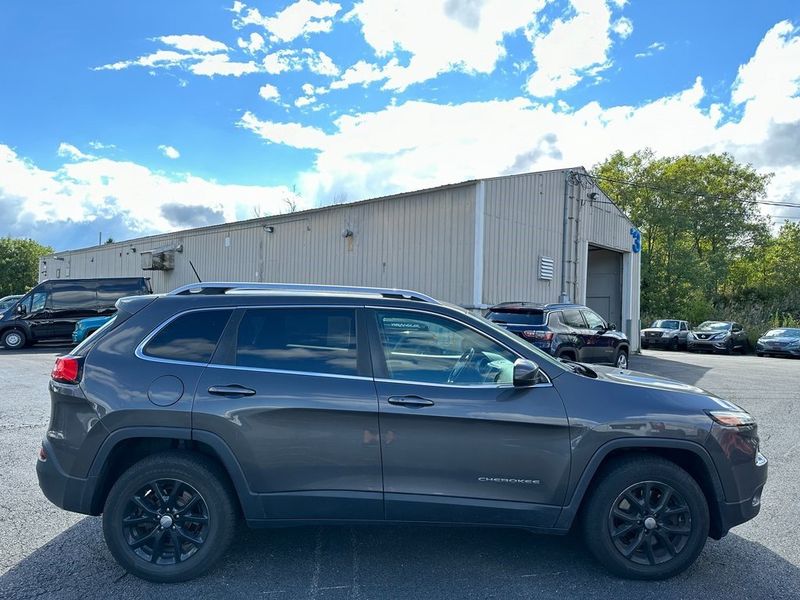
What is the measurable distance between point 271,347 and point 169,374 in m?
0.61

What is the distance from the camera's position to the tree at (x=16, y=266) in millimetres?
58406

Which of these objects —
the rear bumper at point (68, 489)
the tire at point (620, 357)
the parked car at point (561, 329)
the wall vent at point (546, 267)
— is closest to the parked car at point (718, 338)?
the wall vent at point (546, 267)

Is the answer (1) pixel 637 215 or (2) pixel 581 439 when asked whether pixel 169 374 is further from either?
(1) pixel 637 215

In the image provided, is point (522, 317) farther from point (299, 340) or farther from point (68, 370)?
point (68, 370)

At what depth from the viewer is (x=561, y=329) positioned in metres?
11.0

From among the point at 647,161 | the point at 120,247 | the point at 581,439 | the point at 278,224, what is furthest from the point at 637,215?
the point at 581,439

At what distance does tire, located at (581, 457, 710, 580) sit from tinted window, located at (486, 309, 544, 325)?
7537 mm

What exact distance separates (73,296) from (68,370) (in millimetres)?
16882

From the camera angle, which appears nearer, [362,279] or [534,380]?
[534,380]

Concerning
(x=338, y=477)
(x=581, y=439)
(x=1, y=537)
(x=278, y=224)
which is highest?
(x=278, y=224)

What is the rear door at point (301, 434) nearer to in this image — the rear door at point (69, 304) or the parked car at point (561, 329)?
the parked car at point (561, 329)

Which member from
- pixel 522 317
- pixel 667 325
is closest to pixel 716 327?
pixel 667 325

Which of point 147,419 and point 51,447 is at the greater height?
point 147,419

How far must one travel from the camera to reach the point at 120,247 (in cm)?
2883
